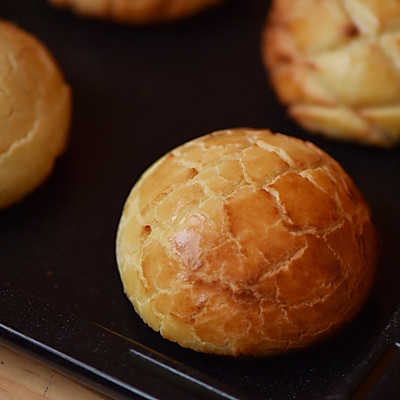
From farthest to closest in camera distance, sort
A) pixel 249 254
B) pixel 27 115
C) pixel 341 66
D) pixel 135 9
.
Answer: pixel 135 9 → pixel 341 66 → pixel 27 115 → pixel 249 254

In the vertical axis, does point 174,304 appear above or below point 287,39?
below

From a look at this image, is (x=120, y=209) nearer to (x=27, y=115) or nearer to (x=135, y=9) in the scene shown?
(x=27, y=115)

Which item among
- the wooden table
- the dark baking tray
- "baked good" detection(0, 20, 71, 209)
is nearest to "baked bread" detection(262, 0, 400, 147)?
the dark baking tray

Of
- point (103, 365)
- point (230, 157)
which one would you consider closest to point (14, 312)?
point (103, 365)

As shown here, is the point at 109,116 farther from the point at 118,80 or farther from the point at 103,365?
the point at 103,365

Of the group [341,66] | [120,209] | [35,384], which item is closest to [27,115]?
[120,209]

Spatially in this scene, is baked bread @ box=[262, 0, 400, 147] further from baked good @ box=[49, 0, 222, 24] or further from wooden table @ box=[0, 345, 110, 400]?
wooden table @ box=[0, 345, 110, 400]
